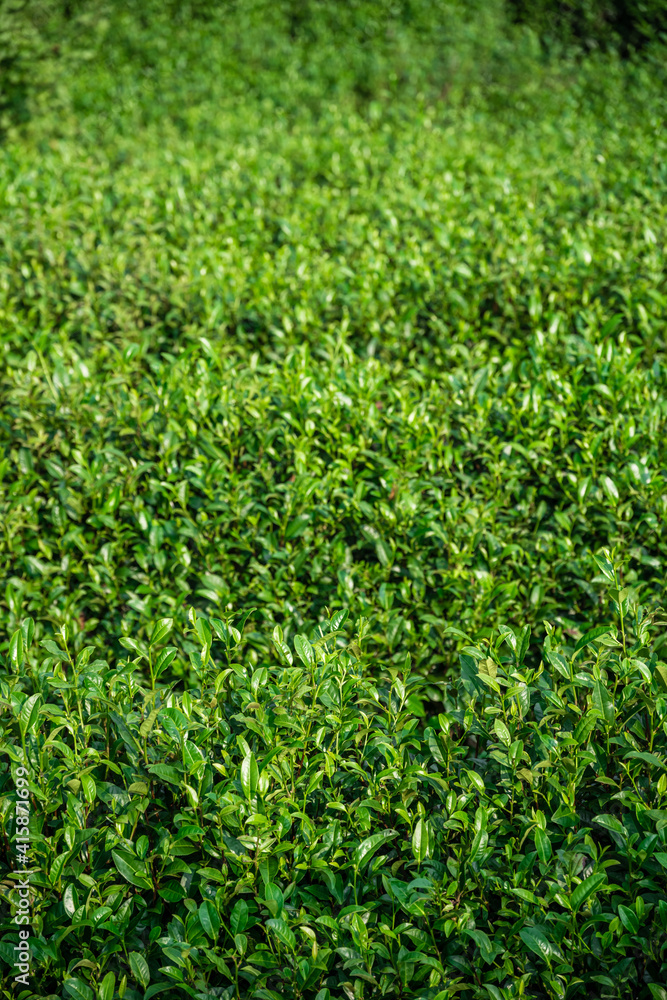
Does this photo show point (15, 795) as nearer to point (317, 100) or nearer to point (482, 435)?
point (482, 435)

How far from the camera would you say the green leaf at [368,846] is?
82.3 inches

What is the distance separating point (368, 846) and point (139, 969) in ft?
2.02

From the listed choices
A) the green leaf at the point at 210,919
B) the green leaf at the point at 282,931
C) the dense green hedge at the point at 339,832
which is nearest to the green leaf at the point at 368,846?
the dense green hedge at the point at 339,832

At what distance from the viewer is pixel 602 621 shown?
321 cm

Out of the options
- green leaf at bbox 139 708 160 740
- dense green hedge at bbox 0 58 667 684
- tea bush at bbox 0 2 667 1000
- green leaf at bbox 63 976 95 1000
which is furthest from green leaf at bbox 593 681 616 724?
green leaf at bbox 63 976 95 1000

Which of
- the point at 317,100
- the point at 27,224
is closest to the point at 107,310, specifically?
the point at 27,224

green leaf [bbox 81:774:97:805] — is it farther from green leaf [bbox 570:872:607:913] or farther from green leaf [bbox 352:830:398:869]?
green leaf [bbox 570:872:607:913]

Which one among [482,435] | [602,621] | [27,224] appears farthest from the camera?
[27,224]

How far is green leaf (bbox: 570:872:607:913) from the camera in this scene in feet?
6.49

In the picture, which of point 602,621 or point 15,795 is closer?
point 15,795

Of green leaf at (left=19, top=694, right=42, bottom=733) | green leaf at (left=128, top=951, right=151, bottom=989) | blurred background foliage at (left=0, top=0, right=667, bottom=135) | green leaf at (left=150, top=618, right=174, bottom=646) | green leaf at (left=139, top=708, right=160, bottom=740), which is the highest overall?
blurred background foliage at (left=0, top=0, right=667, bottom=135)

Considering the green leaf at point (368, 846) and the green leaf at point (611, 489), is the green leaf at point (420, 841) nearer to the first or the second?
the green leaf at point (368, 846)

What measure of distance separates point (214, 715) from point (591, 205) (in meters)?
4.75

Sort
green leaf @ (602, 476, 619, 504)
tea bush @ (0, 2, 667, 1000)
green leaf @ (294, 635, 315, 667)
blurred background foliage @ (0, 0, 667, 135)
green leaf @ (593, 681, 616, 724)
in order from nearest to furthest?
tea bush @ (0, 2, 667, 1000)
green leaf @ (593, 681, 616, 724)
green leaf @ (294, 635, 315, 667)
green leaf @ (602, 476, 619, 504)
blurred background foliage @ (0, 0, 667, 135)
